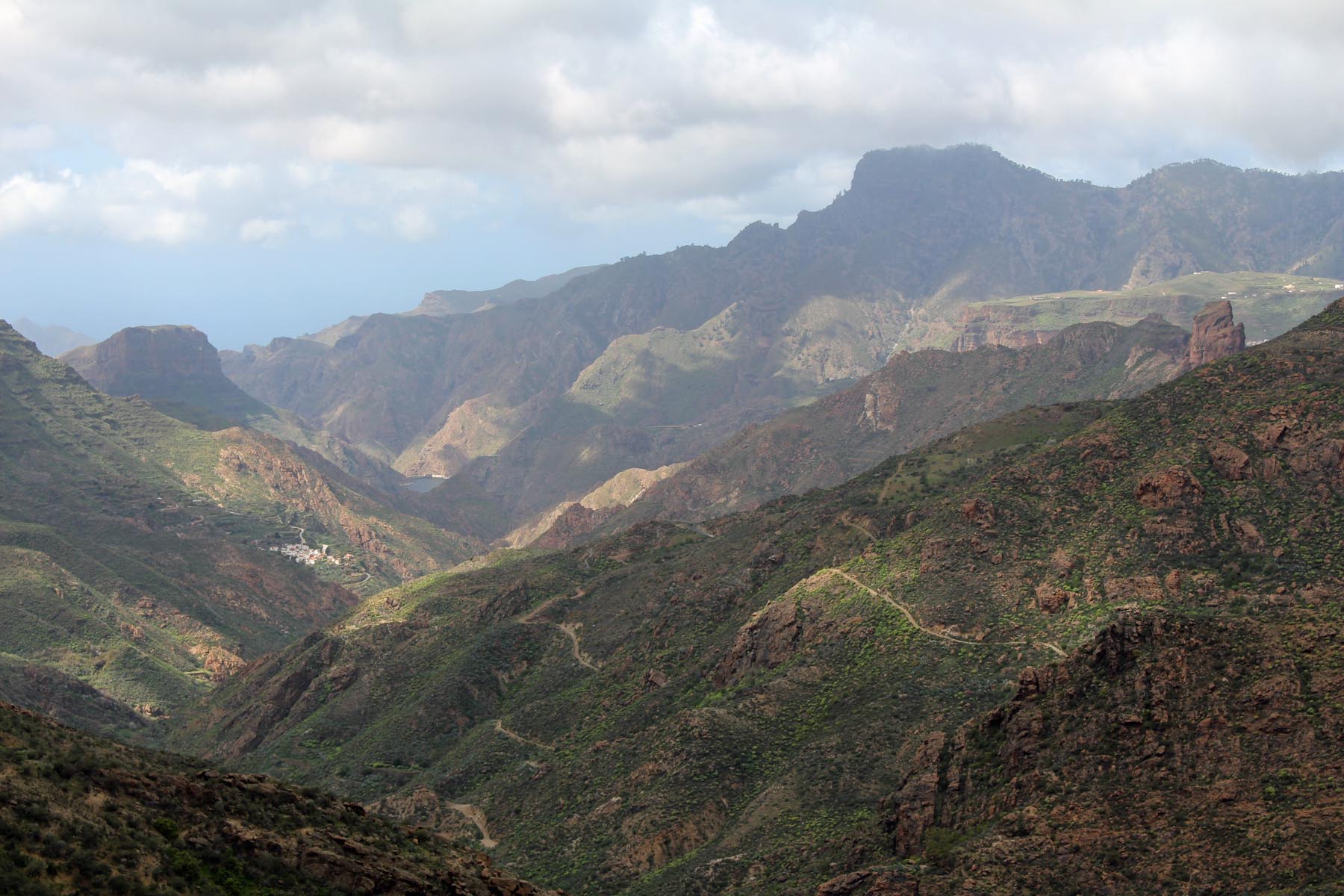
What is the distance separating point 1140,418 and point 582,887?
5924 cm

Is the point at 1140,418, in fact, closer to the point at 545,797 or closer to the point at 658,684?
the point at 658,684

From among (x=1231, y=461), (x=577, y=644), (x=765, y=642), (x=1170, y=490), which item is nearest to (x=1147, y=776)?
(x=1170, y=490)

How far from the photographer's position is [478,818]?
89125mm

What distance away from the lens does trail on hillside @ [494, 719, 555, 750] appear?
101 meters

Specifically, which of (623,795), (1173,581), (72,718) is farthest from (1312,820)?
(72,718)

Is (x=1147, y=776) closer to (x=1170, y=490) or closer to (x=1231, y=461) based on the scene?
(x=1170, y=490)

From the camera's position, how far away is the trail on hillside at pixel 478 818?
8456 cm

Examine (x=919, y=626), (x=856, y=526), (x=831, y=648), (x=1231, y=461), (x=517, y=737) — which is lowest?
(x=517, y=737)

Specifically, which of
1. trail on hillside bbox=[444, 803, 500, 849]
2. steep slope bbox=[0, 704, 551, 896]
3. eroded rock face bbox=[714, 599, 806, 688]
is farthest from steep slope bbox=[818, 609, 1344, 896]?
trail on hillside bbox=[444, 803, 500, 849]

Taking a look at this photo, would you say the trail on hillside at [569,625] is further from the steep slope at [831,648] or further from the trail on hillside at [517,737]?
the trail on hillside at [517,737]

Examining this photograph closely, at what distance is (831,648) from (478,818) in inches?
1160

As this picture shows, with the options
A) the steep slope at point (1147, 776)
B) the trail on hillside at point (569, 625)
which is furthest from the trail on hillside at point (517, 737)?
the steep slope at point (1147, 776)

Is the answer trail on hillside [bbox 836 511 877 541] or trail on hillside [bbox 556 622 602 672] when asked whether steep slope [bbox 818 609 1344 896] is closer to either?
trail on hillside [bbox 836 511 877 541]

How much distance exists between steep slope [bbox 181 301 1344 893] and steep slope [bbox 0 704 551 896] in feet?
64.9
